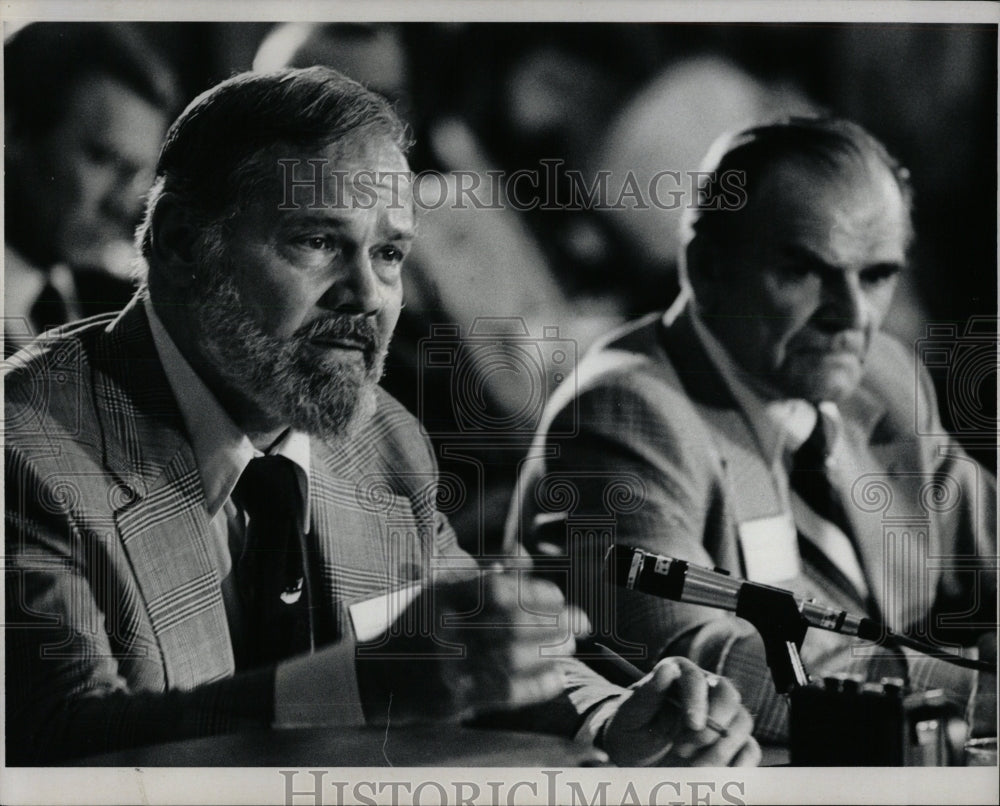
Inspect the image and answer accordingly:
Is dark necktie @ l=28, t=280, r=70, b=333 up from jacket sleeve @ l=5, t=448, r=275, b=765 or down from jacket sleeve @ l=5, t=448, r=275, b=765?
up

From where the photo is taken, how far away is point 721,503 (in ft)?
8.84

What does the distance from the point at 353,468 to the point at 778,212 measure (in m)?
1.13

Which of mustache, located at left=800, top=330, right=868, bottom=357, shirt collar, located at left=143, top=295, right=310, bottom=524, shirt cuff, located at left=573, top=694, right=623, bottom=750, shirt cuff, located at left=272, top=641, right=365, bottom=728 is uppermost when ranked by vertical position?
mustache, located at left=800, top=330, right=868, bottom=357

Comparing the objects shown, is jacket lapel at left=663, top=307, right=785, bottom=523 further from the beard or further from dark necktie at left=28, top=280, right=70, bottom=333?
dark necktie at left=28, top=280, right=70, bottom=333

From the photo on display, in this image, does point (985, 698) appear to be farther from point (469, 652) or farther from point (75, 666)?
point (75, 666)

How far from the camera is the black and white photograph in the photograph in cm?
267

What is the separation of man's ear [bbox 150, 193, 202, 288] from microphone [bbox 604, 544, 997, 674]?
115cm

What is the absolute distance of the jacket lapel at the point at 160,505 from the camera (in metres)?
2.64

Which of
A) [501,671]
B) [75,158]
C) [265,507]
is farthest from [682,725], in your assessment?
[75,158]

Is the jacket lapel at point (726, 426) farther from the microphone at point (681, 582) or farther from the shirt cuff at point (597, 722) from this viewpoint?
the shirt cuff at point (597, 722)

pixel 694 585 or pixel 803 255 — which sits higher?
pixel 803 255

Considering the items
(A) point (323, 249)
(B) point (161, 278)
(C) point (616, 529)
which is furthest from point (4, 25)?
(C) point (616, 529)

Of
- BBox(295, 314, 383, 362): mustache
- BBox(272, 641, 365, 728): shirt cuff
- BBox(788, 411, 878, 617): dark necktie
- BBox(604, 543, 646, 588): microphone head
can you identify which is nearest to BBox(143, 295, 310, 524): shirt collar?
BBox(295, 314, 383, 362): mustache

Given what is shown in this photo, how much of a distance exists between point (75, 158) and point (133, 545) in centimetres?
89
